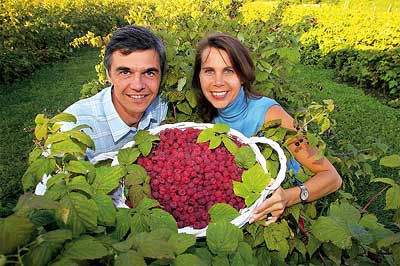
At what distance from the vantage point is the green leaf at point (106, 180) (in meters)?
1.19

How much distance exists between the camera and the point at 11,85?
29.7 ft

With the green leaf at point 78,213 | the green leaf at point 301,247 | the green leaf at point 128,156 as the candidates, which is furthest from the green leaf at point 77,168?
the green leaf at point 301,247

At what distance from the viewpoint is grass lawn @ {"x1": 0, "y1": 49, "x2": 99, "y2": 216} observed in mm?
4992

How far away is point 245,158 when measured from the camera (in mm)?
1531

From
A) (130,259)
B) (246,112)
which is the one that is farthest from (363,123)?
(130,259)

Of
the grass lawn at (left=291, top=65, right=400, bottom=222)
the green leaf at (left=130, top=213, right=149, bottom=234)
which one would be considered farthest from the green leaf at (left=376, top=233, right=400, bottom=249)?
the grass lawn at (left=291, top=65, right=400, bottom=222)

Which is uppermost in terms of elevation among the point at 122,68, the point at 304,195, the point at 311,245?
the point at 122,68

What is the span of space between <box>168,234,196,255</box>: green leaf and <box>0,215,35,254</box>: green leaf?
35 centimetres

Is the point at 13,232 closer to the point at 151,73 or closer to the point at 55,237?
the point at 55,237

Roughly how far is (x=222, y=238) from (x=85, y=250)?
1.36ft

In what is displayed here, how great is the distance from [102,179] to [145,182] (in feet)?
0.87

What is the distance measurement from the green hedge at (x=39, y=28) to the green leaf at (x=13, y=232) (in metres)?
9.23

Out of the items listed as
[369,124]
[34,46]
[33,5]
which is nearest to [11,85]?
[34,46]

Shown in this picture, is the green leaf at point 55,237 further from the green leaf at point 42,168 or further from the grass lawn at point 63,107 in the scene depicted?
the grass lawn at point 63,107
